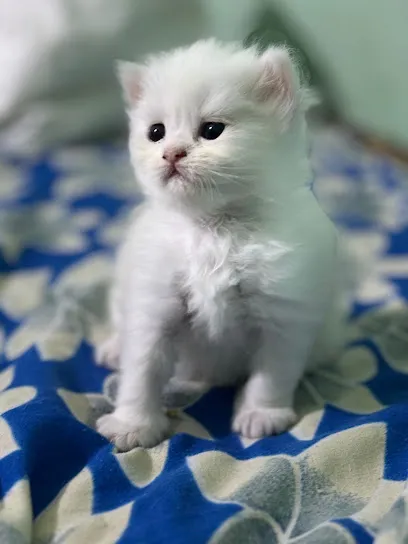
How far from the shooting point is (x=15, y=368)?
3.59 ft

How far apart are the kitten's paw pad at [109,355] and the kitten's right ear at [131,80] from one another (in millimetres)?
425

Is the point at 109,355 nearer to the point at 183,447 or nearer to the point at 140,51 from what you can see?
the point at 183,447

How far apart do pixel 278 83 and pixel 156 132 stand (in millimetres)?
180

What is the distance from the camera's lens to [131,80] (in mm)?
1005

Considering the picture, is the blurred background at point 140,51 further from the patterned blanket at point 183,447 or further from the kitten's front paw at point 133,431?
the kitten's front paw at point 133,431

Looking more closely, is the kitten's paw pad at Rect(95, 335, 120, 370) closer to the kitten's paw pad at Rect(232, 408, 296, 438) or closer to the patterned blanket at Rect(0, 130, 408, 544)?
the patterned blanket at Rect(0, 130, 408, 544)

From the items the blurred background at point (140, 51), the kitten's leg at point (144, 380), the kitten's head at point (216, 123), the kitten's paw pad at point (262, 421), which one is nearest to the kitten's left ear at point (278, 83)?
the kitten's head at point (216, 123)

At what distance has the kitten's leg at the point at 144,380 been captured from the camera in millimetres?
941

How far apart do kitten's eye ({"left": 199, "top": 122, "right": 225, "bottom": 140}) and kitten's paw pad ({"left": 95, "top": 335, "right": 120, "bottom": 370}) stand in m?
0.47

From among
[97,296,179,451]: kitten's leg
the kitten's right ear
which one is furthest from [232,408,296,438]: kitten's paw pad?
the kitten's right ear

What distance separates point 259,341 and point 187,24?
1713mm

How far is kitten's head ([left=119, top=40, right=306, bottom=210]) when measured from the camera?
0.85m

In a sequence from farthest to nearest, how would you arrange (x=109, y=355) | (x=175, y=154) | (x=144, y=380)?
(x=109, y=355) → (x=144, y=380) → (x=175, y=154)

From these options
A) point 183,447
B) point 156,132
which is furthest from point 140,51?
point 183,447
